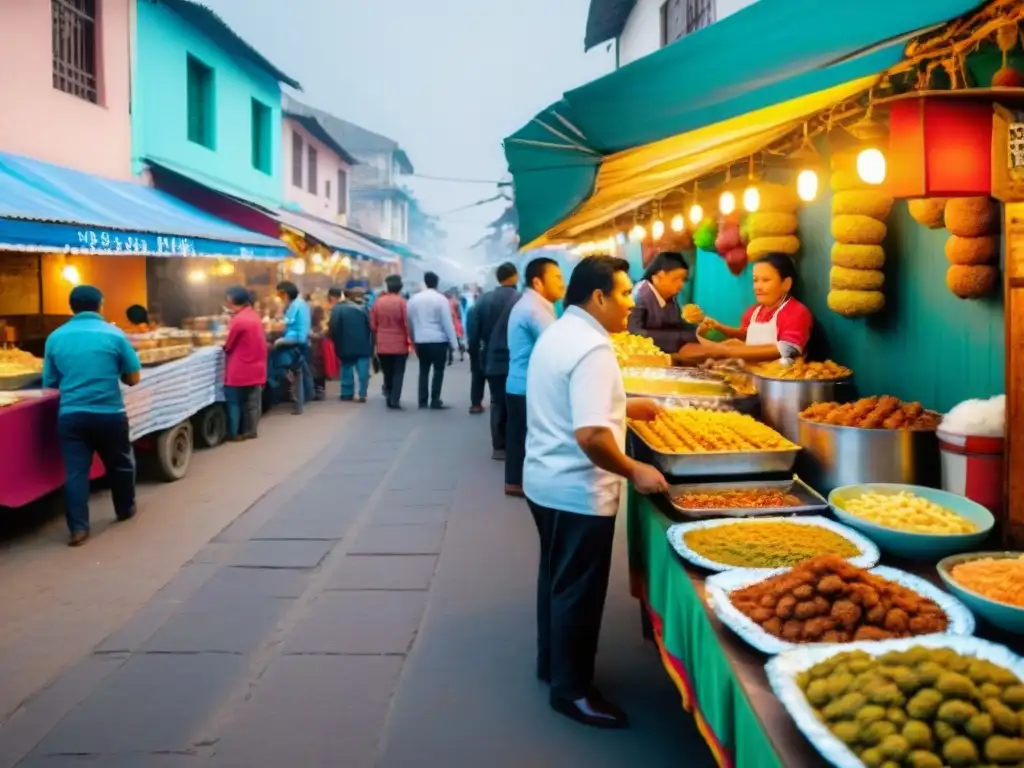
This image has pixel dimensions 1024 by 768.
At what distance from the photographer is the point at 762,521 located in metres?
3.43

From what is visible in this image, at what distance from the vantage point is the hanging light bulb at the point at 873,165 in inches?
158

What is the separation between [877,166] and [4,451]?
5839mm

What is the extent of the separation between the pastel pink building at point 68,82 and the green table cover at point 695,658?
9.05 metres

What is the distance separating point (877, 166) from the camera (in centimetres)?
401

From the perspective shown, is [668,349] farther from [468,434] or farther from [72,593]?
[72,593]

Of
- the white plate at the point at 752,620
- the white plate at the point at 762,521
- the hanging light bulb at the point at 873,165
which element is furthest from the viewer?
the hanging light bulb at the point at 873,165

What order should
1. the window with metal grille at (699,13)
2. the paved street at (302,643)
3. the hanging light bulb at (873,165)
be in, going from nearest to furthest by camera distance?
the paved street at (302,643) < the hanging light bulb at (873,165) < the window with metal grille at (699,13)

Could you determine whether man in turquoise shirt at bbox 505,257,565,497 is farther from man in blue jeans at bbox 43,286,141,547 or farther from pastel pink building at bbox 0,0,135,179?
pastel pink building at bbox 0,0,135,179

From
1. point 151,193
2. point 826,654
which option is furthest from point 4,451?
point 151,193

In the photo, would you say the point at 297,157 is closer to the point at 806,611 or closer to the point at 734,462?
A: the point at 734,462

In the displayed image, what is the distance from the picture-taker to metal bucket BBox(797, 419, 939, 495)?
3.61 m

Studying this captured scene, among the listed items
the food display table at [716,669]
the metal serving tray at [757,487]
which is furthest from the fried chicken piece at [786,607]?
the metal serving tray at [757,487]

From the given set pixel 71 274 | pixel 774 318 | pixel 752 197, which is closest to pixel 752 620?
pixel 774 318

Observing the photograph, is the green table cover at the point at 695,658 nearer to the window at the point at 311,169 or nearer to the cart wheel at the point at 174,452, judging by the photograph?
the cart wheel at the point at 174,452
